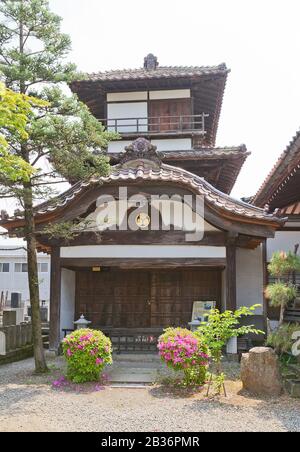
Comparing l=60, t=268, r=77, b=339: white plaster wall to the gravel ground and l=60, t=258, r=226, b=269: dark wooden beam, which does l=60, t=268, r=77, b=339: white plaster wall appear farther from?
the gravel ground

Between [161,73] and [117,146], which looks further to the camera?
[117,146]

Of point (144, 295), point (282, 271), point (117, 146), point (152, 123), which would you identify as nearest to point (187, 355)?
point (282, 271)

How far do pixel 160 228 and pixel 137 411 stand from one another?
610 centimetres

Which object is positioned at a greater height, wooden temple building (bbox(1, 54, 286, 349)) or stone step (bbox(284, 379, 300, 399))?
wooden temple building (bbox(1, 54, 286, 349))

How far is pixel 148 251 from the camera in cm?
1273

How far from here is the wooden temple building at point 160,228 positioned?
12344mm

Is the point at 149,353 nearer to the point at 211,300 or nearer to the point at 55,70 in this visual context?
the point at 211,300

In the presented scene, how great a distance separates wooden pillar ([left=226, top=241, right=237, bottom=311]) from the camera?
12.2 metres

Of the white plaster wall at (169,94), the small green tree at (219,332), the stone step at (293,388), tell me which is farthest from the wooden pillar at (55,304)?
the white plaster wall at (169,94)

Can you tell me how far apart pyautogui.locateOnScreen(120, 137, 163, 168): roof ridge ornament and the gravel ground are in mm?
6950

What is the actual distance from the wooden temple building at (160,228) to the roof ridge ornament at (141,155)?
0.10 feet

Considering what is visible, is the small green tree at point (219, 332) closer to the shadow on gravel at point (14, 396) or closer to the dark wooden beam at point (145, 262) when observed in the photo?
the shadow on gravel at point (14, 396)

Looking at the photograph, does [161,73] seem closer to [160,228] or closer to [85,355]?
[160,228]

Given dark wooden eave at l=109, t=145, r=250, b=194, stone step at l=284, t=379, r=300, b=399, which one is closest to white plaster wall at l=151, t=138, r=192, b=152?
dark wooden eave at l=109, t=145, r=250, b=194
